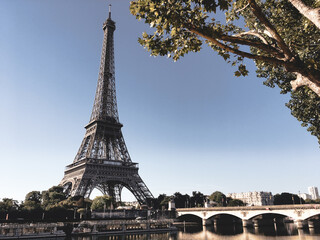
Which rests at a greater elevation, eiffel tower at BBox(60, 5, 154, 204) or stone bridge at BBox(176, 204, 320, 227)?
eiffel tower at BBox(60, 5, 154, 204)

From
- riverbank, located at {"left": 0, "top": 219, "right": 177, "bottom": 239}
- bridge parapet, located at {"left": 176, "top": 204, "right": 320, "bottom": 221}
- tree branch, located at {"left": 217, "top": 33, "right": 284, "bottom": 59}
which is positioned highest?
tree branch, located at {"left": 217, "top": 33, "right": 284, "bottom": 59}

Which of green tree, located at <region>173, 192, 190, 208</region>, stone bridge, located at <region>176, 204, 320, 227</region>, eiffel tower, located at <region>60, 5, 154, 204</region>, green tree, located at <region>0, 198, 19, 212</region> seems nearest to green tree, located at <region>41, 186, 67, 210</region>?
eiffel tower, located at <region>60, 5, 154, 204</region>

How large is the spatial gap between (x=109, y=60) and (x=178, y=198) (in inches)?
2510

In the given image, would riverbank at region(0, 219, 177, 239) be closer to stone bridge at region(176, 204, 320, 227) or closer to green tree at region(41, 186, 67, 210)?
green tree at region(41, 186, 67, 210)

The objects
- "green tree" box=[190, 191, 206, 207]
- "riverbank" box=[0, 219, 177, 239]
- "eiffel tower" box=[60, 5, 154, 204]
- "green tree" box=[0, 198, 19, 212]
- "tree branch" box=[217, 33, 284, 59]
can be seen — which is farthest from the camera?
"green tree" box=[190, 191, 206, 207]

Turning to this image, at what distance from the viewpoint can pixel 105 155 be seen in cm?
8225

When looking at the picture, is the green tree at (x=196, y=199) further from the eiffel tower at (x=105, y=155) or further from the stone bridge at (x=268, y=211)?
the eiffel tower at (x=105, y=155)

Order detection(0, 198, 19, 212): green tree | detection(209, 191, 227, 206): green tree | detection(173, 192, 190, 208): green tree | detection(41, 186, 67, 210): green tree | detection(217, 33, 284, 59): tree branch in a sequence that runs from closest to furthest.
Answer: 1. detection(217, 33, 284, 59): tree branch
2. detection(0, 198, 19, 212): green tree
3. detection(41, 186, 67, 210): green tree
4. detection(173, 192, 190, 208): green tree
5. detection(209, 191, 227, 206): green tree

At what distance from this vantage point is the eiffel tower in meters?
68.8

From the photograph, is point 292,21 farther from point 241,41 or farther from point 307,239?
point 307,239

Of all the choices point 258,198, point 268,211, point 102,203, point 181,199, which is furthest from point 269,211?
point 258,198

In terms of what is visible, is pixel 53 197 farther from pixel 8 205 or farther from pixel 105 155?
pixel 105 155

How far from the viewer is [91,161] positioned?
230 ft

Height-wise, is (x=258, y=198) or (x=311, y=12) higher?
(x=311, y=12)
